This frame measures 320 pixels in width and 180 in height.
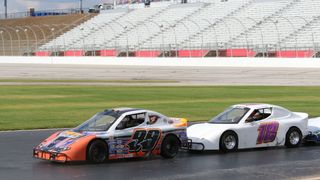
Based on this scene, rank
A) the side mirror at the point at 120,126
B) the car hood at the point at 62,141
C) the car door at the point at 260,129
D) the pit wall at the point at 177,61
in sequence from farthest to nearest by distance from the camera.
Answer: the pit wall at the point at 177,61, the car door at the point at 260,129, the side mirror at the point at 120,126, the car hood at the point at 62,141

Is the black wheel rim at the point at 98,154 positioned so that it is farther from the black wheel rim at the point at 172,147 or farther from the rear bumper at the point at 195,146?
the rear bumper at the point at 195,146

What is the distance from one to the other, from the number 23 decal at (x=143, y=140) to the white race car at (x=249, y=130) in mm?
1269

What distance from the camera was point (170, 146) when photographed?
1538cm

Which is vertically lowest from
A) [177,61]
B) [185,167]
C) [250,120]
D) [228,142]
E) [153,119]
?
[177,61]

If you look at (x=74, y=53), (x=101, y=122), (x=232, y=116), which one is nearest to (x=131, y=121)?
(x=101, y=122)

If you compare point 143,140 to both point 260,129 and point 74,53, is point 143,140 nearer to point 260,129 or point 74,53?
point 260,129

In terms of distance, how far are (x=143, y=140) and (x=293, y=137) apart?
4579 millimetres

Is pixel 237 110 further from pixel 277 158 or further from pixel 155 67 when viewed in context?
pixel 155 67

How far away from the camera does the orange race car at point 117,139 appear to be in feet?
46.3

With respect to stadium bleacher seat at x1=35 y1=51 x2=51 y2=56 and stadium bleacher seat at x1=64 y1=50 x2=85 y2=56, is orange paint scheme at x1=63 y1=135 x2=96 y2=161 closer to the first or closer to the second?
stadium bleacher seat at x1=64 y1=50 x2=85 y2=56

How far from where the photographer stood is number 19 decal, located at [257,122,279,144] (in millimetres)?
16719

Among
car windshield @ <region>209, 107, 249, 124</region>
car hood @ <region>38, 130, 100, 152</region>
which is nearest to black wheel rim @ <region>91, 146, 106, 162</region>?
car hood @ <region>38, 130, 100, 152</region>

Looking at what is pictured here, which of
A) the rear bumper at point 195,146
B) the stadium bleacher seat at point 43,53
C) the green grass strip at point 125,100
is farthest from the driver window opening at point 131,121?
the stadium bleacher seat at point 43,53

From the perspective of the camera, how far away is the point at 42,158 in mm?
14266
